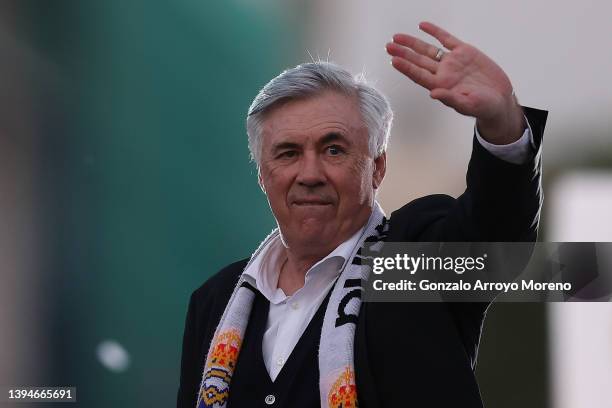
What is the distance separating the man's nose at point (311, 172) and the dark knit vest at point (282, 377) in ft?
0.97

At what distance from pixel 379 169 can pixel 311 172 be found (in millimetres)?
295

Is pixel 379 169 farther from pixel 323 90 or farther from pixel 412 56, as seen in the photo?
pixel 412 56

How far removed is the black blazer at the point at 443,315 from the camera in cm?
176

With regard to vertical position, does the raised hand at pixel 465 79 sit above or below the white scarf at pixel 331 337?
above

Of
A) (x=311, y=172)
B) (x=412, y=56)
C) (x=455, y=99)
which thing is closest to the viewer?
(x=455, y=99)

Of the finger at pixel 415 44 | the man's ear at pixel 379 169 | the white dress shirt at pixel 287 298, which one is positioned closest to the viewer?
the finger at pixel 415 44

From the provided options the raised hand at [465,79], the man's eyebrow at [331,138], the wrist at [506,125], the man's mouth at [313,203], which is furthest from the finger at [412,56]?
the man's mouth at [313,203]

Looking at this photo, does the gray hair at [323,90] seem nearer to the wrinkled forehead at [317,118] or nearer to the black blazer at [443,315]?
the wrinkled forehead at [317,118]

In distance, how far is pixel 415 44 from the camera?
6.06ft

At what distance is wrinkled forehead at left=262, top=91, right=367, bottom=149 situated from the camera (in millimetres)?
2176

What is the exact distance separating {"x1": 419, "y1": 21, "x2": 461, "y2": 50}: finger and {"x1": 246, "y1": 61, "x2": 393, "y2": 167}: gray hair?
471 millimetres

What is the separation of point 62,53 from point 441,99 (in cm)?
408

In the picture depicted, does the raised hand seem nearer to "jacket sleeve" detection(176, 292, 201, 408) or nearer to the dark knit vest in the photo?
the dark knit vest

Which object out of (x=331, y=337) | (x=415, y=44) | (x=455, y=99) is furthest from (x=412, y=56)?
(x=331, y=337)
